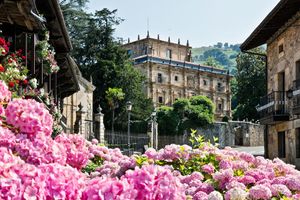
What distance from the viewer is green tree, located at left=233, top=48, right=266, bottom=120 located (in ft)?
190

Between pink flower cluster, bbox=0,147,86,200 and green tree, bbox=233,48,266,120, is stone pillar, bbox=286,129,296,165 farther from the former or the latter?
green tree, bbox=233,48,266,120

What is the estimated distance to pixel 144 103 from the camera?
170 feet

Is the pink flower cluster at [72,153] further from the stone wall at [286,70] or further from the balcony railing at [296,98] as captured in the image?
the stone wall at [286,70]

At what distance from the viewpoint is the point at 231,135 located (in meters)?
49.5

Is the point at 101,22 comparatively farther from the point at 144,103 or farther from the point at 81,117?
the point at 81,117

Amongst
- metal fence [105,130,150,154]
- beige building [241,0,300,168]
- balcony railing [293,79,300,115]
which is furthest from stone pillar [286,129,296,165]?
metal fence [105,130,150,154]

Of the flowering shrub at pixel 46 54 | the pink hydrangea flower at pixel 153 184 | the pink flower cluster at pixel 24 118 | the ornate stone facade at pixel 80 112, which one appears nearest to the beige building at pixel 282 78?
the ornate stone facade at pixel 80 112

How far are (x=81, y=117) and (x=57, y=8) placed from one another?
1276 cm

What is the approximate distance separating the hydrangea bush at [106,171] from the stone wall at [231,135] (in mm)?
41927

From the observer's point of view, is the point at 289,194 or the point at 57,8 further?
the point at 57,8

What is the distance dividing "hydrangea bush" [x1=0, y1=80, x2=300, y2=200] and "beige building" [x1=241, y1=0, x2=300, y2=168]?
41.2 ft

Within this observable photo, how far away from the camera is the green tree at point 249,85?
58.0 meters

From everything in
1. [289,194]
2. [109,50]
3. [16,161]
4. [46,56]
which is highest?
[109,50]

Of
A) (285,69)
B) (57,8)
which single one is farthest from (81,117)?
(57,8)
